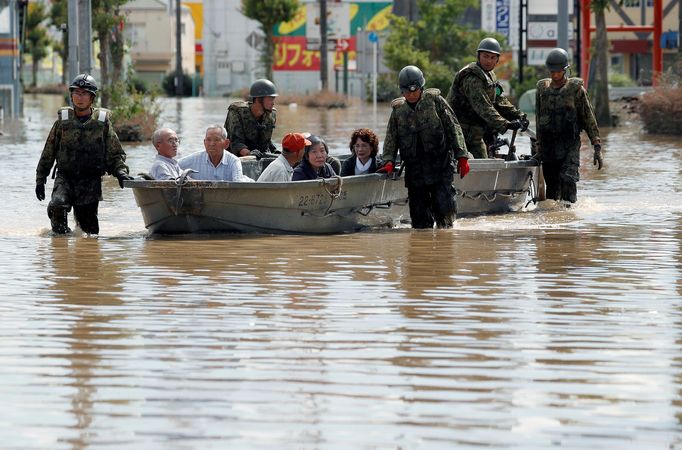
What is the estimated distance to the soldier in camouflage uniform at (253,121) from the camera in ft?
53.0

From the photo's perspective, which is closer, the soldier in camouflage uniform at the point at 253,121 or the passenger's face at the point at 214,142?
the passenger's face at the point at 214,142

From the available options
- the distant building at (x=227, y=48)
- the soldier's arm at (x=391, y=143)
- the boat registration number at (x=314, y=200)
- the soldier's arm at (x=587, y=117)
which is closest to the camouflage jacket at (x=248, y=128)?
the soldier's arm at (x=391, y=143)

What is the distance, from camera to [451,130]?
14.3 m

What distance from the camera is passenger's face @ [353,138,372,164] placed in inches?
584

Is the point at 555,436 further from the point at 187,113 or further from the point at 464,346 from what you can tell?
the point at 187,113

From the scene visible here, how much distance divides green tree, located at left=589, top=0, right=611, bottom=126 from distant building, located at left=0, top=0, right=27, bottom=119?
46.6 feet

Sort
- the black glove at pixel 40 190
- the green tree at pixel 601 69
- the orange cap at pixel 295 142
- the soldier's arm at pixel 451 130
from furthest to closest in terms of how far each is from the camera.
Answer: the green tree at pixel 601 69
the soldier's arm at pixel 451 130
the orange cap at pixel 295 142
the black glove at pixel 40 190

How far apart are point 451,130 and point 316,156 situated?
1.19 meters

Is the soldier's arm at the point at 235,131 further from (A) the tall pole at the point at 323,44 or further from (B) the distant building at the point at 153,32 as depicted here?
(B) the distant building at the point at 153,32

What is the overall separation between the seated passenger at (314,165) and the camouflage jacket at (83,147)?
4.84 ft

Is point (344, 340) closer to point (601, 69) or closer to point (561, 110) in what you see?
point (561, 110)

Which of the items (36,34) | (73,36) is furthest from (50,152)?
(36,34)

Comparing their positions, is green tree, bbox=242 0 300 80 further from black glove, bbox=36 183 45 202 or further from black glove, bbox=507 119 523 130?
black glove, bbox=36 183 45 202

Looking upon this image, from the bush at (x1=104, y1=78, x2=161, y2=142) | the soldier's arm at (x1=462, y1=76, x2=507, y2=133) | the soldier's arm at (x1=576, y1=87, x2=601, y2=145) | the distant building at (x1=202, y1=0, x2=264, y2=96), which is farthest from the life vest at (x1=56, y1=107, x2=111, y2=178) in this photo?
the distant building at (x1=202, y1=0, x2=264, y2=96)
